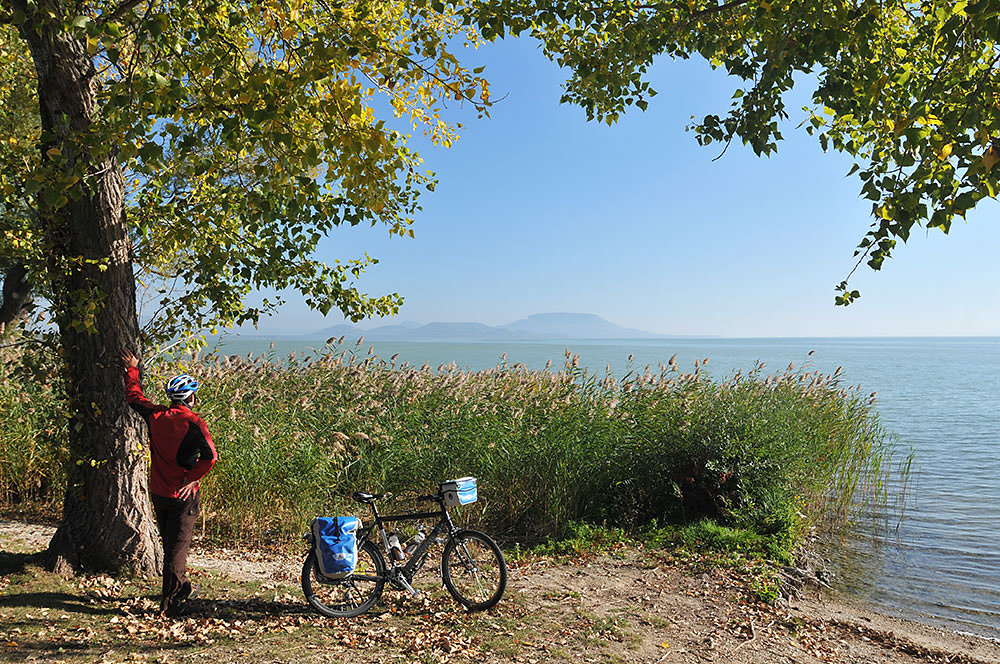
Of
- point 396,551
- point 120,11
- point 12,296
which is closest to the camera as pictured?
point 120,11

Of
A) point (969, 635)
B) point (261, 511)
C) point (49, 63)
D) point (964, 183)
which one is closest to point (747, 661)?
point (969, 635)

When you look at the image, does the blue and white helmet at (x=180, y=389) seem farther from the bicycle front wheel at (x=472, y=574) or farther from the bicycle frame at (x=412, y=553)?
the bicycle front wheel at (x=472, y=574)

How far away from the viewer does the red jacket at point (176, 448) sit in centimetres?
607

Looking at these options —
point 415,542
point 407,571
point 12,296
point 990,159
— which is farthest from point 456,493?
point 12,296

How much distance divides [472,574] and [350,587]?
1.15 metres

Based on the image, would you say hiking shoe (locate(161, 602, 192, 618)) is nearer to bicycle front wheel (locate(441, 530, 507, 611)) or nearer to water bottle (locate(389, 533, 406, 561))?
water bottle (locate(389, 533, 406, 561))

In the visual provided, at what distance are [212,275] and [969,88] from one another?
736 cm

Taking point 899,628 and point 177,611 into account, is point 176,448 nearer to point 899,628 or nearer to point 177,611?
point 177,611

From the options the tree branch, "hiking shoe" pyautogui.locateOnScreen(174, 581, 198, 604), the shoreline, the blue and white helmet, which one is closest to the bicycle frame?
"hiking shoe" pyautogui.locateOnScreen(174, 581, 198, 604)

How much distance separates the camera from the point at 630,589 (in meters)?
7.54

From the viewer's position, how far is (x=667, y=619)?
6.81 metres

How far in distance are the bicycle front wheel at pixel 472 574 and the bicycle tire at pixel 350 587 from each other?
63 centimetres

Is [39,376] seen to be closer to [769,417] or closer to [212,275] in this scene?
[212,275]

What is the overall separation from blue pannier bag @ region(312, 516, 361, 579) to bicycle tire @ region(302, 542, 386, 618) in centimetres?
12
